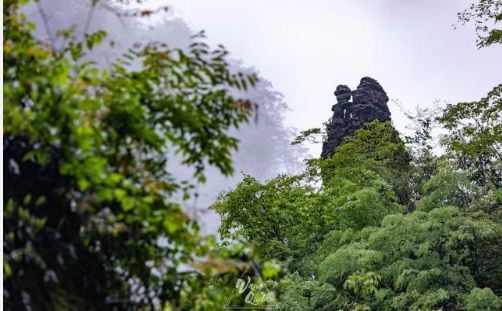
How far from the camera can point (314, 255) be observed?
39.5ft

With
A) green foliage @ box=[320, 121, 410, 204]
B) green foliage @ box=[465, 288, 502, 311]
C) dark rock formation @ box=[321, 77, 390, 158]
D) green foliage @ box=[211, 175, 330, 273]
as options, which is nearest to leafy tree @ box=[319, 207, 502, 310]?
green foliage @ box=[465, 288, 502, 311]

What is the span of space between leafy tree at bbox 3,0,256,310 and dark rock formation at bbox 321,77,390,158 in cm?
1801

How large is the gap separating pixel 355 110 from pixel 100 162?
20492 millimetres

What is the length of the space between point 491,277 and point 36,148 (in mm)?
11008

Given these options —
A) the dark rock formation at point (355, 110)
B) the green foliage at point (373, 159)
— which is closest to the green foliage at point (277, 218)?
the green foliage at point (373, 159)

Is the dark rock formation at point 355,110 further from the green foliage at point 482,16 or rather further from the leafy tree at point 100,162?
the leafy tree at point 100,162

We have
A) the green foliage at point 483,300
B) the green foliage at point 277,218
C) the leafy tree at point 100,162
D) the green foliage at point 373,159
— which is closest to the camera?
the leafy tree at point 100,162

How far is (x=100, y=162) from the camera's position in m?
1.95

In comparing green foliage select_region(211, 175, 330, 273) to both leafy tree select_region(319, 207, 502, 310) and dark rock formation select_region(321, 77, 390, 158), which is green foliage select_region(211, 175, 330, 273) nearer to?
leafy tree select_region(319, 207, 502, 310)

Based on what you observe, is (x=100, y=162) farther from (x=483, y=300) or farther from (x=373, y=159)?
(x=373, y=159)

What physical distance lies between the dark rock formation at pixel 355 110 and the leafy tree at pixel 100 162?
18009 millimetres

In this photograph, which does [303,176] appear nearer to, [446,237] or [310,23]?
[446,237]

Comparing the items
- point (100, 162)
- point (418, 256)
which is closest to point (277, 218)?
point (418, 256)

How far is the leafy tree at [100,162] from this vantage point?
2039mm
